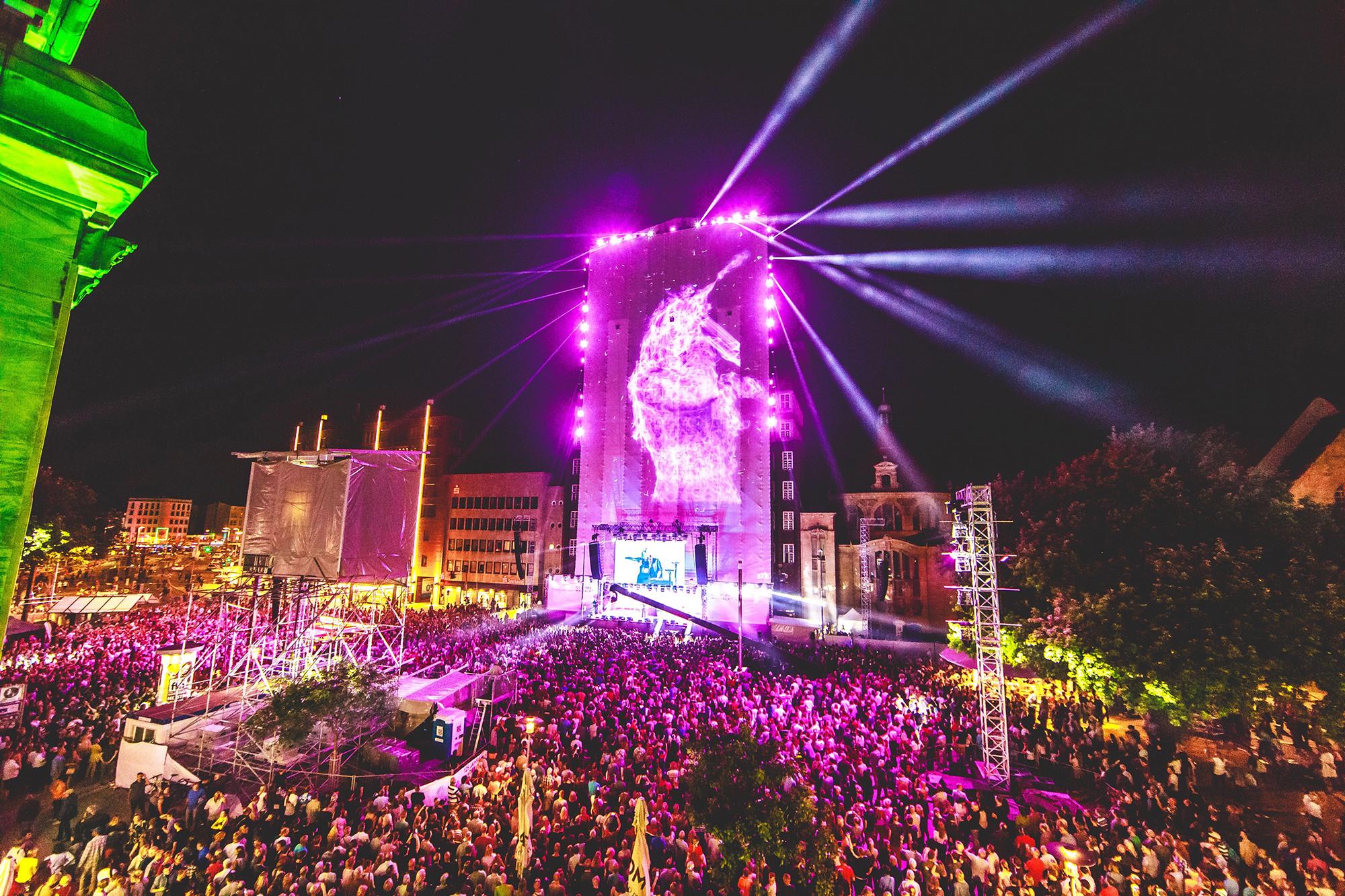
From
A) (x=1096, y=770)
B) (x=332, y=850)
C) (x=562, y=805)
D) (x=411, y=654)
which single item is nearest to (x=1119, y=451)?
(x=1096, y=770)

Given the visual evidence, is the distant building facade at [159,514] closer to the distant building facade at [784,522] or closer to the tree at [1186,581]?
the distant building facade at [784,522]

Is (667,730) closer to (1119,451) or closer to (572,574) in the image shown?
Result: (1119,451)

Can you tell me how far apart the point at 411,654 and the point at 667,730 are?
11518 millimetres

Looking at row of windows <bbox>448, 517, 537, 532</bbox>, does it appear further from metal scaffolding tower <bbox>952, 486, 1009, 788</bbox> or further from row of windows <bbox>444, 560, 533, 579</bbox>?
metal scaffolding tower <bbox>952, 486, 1009, 788</bbox>

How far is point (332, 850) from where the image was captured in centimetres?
820

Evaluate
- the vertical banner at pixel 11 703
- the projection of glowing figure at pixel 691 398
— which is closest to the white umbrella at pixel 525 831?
the vertical banner at pixel 11 703

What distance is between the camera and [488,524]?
4831 cm

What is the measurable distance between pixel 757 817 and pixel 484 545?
142ft

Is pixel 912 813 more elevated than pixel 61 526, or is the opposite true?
pixel 61 526

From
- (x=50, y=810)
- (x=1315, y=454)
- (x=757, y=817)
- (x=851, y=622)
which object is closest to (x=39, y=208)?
(x=757, y=817)

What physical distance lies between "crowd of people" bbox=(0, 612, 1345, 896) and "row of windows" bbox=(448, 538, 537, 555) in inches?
1178

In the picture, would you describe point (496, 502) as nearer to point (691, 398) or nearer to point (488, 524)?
point (488, 524)

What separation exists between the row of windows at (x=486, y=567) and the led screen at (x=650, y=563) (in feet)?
43.6

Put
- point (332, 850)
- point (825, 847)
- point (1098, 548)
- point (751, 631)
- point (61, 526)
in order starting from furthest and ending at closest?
point (751, 631)
point (61, 526)
point (1098, 548)
point (332, 850)
point (825, 847)
